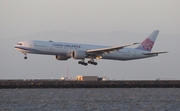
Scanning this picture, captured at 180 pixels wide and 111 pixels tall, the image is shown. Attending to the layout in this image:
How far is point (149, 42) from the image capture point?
321 feet

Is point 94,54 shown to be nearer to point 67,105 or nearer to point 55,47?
point 55,47

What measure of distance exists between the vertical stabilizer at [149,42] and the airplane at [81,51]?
0.87 meters

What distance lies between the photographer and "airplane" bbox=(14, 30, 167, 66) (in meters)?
78.0

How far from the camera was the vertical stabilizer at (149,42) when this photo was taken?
95037 millimetres

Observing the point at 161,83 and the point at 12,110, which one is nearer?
the point at 12,110

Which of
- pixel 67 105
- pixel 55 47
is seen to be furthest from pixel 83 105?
pixel 55 47

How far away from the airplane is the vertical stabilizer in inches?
34.4

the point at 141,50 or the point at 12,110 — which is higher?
the point at 141,50

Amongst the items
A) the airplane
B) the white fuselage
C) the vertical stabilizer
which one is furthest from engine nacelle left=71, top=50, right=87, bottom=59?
the vertical stabilizer

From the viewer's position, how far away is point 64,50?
80.1m

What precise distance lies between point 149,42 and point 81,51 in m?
19.6

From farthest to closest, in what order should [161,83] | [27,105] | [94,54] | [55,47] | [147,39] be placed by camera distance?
[147,39] → [161,83] → [94,54] → [55,47] → [27,105]

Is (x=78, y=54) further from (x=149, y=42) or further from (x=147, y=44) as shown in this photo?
(x=149, y=42)

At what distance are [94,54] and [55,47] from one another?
8.09 metres
